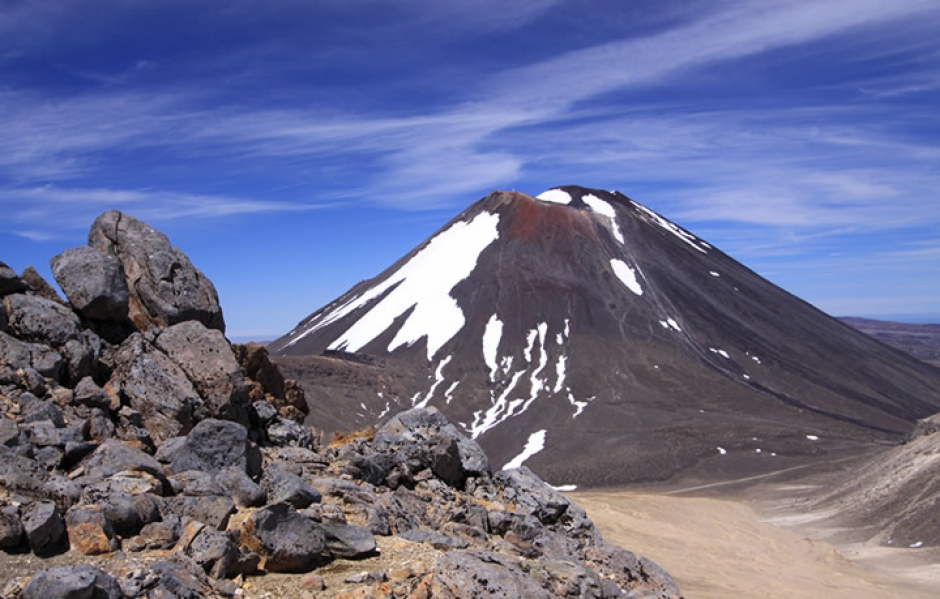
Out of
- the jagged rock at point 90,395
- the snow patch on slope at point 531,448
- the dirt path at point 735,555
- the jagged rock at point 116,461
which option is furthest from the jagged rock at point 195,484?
the snow patch on slope at point 531,448

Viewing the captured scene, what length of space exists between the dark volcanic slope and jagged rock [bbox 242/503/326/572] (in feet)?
149

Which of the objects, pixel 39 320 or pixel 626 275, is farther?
pixel 626 275

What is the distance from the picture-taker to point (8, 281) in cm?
1124

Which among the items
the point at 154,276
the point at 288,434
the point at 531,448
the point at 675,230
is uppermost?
the point at 675,230

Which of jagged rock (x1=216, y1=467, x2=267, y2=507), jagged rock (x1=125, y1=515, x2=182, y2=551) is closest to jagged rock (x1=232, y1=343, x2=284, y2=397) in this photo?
jagged rock (x1=216, y1=467, x2=267, y2=507)

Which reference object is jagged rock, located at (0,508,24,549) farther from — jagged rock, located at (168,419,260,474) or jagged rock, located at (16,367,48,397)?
jagged rock, located at (16,367,48,397)

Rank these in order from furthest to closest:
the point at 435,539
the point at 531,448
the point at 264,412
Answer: the point at 531,448 → the point at 264,412 → the point at 435,539

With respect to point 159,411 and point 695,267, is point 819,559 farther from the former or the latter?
point 695,267

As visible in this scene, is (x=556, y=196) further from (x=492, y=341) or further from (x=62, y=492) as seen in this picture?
(x=62, y=492)

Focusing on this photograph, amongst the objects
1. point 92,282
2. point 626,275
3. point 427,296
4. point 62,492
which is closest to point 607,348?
point 626,275

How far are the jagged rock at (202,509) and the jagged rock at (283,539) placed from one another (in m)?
0.33

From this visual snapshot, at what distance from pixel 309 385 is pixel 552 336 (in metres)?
25.5

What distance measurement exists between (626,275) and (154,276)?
77.2m

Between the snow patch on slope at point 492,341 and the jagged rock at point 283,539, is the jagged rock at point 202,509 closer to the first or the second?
the jagged rock at point 283,539
